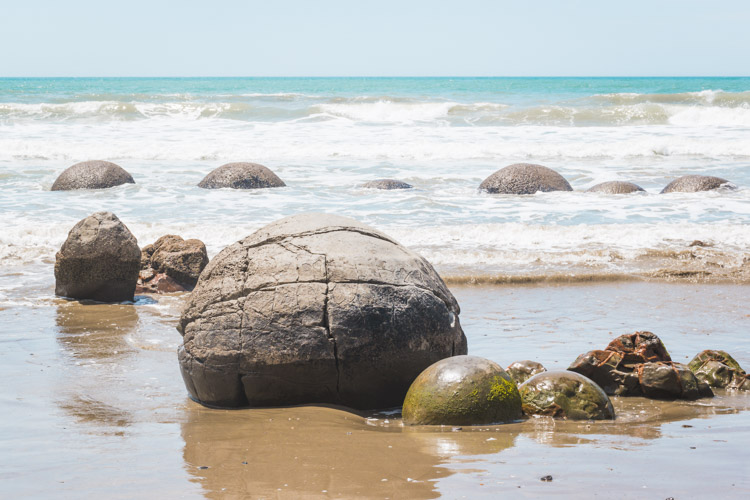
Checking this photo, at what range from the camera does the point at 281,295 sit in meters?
4.43

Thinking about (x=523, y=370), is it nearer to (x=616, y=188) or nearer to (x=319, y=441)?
(x=319, y=441)

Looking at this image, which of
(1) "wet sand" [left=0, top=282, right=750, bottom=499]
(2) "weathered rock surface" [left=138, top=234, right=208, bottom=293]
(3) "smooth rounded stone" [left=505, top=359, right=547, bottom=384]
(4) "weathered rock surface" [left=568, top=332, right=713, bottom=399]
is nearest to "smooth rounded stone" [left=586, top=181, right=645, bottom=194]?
(1) "wet sand" [left=0, top=282, right=750, bottom=499]

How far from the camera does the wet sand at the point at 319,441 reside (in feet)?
10.3

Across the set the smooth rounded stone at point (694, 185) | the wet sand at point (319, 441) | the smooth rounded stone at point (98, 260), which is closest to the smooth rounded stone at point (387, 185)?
the smooth rounded stone at point (694, 185)

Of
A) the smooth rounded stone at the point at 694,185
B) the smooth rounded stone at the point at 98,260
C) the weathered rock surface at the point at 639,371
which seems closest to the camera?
the weathered rock surface at the point at 639,371

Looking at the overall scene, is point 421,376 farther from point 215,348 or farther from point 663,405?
point 663,405

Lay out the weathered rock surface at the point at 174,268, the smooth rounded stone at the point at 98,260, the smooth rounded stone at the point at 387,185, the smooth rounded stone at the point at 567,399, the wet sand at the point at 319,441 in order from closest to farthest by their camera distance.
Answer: the wet sand at the point at 319,441 → the smooth rounded stone at the point at 567,399 → the smooth rounded stone at the point at 98,260 → the weathered rock surface at the point at 174,268 → the smooth rounded stone at the point at 387,185

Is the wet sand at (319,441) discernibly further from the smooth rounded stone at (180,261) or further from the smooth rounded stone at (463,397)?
the smooth rounded stone at (180,261)

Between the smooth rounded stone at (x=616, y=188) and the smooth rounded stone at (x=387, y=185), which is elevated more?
the smooth rounded stone at (x=616, y=188)

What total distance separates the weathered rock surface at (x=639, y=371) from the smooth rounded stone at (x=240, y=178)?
10897 millimetres

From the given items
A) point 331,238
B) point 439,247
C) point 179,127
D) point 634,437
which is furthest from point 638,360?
point 179,127

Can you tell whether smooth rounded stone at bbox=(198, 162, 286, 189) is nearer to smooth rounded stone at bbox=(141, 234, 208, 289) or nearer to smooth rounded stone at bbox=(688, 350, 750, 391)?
smooth rounded stone at bbox=(141, 234, 208, 289)

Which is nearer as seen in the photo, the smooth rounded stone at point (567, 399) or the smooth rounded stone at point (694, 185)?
the smooth rounded stone at point (567, 399)

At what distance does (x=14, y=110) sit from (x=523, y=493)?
33557mm
